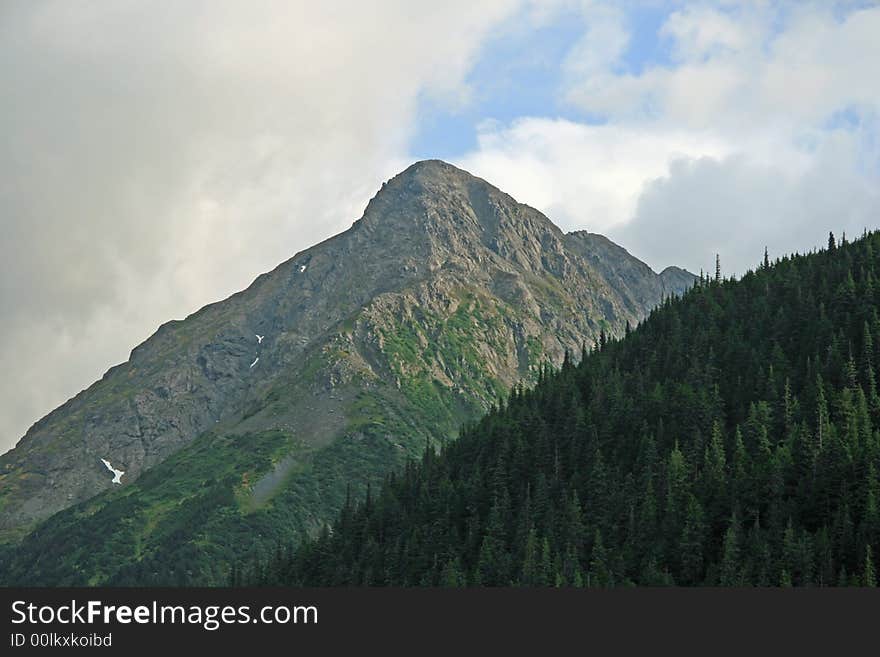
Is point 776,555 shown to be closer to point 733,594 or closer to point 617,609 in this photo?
point 733,594

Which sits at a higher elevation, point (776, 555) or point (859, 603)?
point (776, 555)

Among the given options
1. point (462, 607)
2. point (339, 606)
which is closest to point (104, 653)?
point (339, 606)

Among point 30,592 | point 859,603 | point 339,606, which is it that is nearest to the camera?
point 30,592

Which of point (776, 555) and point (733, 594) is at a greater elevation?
point (776, 555)

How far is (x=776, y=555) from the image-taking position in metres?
196

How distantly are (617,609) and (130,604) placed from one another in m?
56.9

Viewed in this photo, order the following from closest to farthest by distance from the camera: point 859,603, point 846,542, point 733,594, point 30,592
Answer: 1. point 30,592
2. point 859,603
3. point 733,594
4. point 846,542

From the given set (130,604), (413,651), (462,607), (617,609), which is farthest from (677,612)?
(130,604)

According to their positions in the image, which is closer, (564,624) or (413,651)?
(413,651)

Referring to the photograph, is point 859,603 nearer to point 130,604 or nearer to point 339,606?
point 339,606

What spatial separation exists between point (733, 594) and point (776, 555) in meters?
57.0

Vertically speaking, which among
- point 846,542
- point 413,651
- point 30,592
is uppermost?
point 846,542

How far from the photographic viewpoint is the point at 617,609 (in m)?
132

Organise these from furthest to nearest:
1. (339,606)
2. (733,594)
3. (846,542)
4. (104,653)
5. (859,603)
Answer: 1. (846,542)
2. (733,594)
3. (859,603)
4. (339,606)
5. (104,653)
